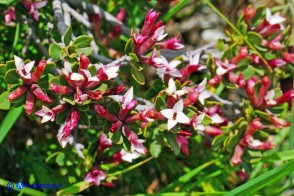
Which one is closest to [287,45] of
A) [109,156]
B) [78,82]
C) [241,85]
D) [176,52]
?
[241,85]

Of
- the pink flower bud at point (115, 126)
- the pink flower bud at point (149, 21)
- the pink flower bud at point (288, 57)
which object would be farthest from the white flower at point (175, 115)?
the pink flower bud at point (288, 57)

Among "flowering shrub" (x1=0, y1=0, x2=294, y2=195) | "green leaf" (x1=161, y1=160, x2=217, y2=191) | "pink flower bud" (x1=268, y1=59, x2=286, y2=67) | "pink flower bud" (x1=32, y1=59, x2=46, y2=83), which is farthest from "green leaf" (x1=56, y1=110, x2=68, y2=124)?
"pink flower bud" (x1=268, y1=59, x2=286, y2=67)

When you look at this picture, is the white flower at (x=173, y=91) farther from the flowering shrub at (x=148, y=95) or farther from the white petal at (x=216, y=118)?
the white petal at (x=216, y=118)

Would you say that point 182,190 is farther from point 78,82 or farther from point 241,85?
point 78,82

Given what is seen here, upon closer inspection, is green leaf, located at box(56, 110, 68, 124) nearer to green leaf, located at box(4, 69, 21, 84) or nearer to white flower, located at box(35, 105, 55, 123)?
white flower, located at box(35, 105, 55, 123)

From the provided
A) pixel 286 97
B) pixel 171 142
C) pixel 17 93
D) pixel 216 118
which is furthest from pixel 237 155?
pixel 17 93

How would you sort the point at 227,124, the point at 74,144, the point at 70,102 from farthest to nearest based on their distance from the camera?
the point at 227,124 → the point at 74,144 → the point at 70,102

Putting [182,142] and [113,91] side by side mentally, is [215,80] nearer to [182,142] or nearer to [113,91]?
[182,142]
